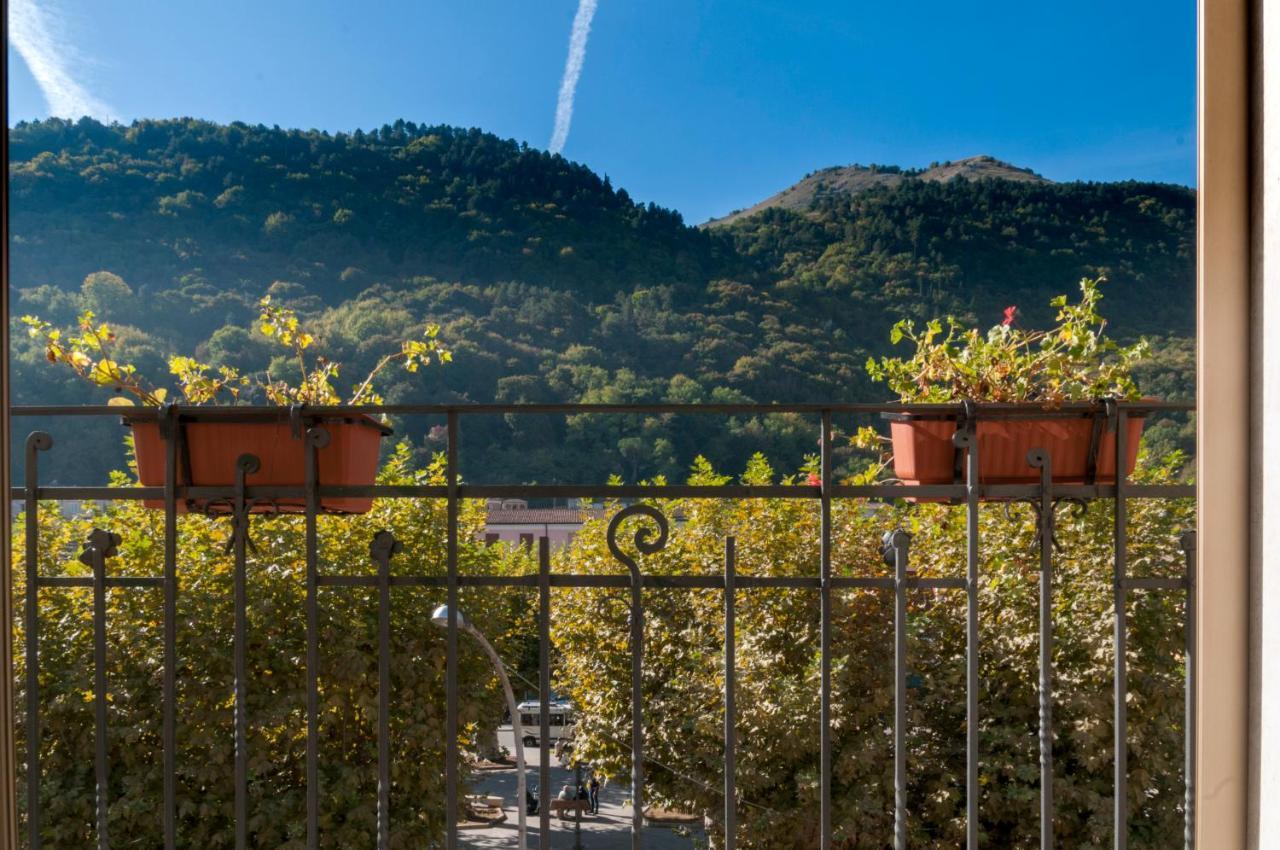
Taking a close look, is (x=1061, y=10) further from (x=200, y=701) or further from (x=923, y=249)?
(x=200, y=701)

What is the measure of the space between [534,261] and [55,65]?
52.7 feet

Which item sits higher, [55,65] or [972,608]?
[55,65]

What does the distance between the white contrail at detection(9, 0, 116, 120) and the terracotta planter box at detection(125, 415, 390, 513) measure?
27427 mm

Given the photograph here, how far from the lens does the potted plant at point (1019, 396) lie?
1475 millimetres

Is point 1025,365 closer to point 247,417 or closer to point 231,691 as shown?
point 247,417

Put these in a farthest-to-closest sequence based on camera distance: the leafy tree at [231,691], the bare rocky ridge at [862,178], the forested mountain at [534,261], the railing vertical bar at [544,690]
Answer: the bare rocky ridge at [862,178]
the forested mountain at [534,261]
the leafy tree at [231,691]
the railing vertical bar at [544,690]

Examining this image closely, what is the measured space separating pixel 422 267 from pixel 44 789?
47.5 ft

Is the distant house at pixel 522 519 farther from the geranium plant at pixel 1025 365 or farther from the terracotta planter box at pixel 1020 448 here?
the terracotta planter box at pixel 1020 448

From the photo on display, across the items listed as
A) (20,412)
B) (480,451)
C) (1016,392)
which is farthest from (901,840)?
(480,451)

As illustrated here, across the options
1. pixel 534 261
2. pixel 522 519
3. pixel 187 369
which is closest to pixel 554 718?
pixel 522 519

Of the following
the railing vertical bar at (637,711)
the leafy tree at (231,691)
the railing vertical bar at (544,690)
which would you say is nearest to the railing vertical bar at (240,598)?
the railing vertical bar at (544,690)

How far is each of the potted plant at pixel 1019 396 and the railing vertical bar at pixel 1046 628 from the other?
0.11ft

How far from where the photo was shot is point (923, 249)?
1758 centimetres

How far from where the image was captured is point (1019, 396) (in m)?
1.65
